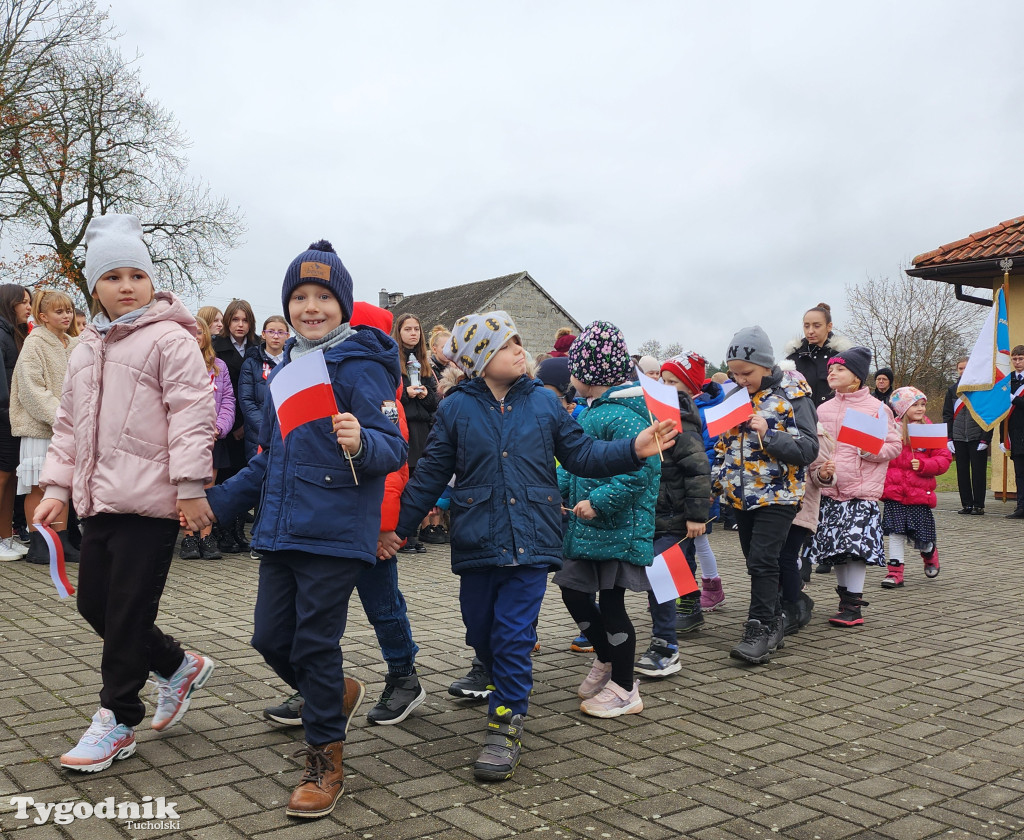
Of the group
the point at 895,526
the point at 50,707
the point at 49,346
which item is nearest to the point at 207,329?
the point at 49,346

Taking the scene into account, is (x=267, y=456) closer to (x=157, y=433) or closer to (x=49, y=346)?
(x=157, y=433)

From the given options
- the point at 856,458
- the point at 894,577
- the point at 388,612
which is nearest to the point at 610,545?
the point at 388,612

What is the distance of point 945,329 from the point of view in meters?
43.2

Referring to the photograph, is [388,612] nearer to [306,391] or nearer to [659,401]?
[306,391]

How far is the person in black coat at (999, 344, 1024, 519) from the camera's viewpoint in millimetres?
13820

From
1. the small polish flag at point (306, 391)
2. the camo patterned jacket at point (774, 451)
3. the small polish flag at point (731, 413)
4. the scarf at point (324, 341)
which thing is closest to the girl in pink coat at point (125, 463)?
the scarf at point (324, 341)

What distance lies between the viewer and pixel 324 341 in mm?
3609

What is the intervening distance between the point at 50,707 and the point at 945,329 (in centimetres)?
4494

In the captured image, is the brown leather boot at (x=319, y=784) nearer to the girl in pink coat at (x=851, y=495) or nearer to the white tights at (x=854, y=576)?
the girl in pink coat at (x=851, y=495)

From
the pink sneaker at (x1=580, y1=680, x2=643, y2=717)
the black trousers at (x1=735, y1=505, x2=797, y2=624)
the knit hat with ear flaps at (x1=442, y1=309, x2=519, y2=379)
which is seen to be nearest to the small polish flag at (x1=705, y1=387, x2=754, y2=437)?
the black trousers at (x1=735, y1=505, x2=797, y2=624)

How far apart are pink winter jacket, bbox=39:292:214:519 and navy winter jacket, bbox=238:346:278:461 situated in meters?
4.90

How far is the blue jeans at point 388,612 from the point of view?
13.6 ft

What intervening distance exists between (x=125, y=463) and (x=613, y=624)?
2.32 meters

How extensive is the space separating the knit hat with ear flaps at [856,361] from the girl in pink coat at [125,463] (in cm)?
482
